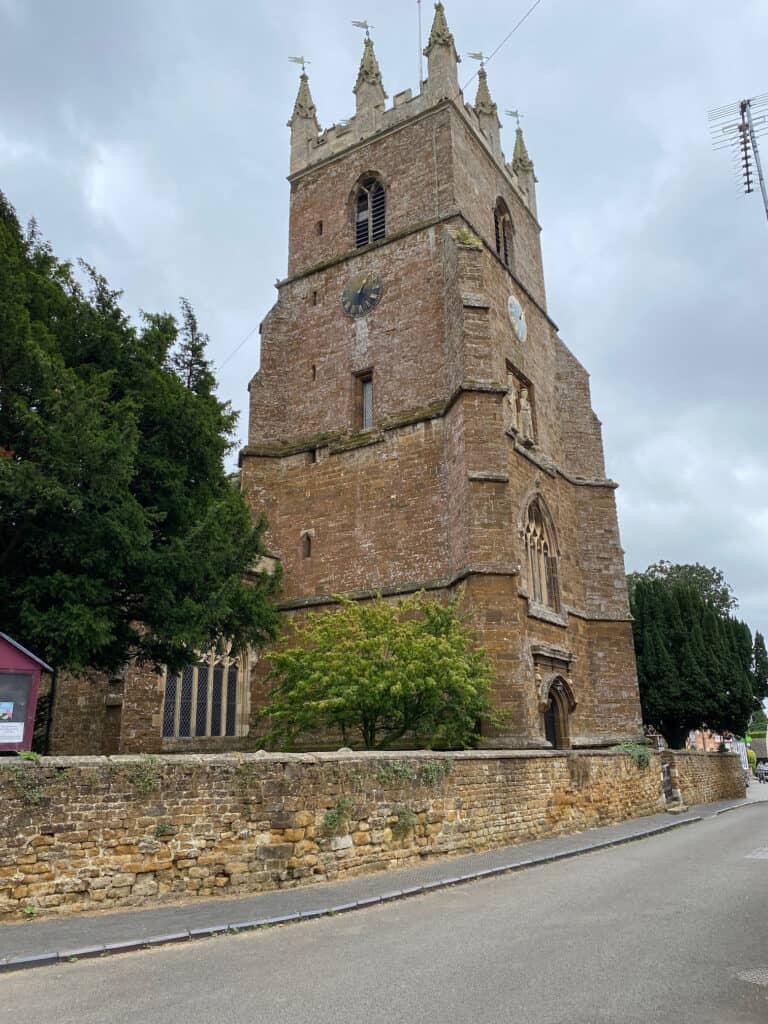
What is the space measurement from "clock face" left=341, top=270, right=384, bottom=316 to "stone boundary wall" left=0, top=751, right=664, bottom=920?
51.4ft

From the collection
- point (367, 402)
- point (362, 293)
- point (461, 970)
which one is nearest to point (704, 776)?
point (367, 402)

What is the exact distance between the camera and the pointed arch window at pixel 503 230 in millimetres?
26859

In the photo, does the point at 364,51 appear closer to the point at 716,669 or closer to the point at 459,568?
the point at 459,568

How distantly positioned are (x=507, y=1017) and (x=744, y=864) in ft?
26.3

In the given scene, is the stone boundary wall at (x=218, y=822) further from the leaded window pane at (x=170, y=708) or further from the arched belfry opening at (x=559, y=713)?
the leaded window pane at (x=170, y=708)

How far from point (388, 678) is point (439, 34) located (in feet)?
75.4

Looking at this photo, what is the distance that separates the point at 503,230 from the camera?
27438 mm

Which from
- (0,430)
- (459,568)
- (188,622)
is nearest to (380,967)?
(188,622)

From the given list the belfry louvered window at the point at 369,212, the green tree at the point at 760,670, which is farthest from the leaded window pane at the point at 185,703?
the green tree at the point at 760,670

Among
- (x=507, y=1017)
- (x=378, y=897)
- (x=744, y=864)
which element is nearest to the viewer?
(x=507, y=1017)

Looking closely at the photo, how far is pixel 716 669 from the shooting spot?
31203 mm

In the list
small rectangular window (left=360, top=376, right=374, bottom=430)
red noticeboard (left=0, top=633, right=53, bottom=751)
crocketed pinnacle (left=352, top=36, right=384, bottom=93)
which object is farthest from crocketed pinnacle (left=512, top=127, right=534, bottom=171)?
red noticeboard (left=0, top=633, right=53, bottom=751)

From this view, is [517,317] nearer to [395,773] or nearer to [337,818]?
[395,773]

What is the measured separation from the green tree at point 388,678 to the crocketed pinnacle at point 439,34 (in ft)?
66.5
